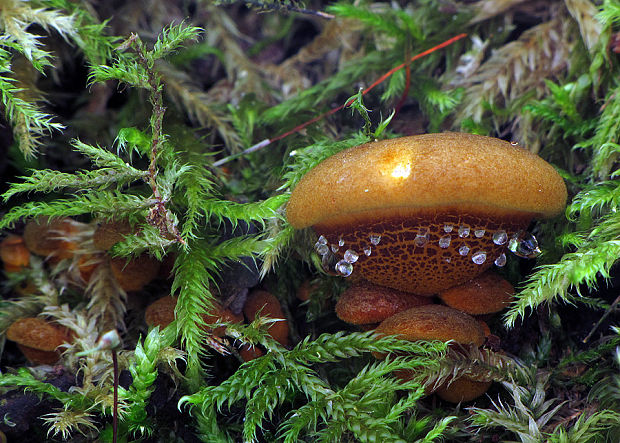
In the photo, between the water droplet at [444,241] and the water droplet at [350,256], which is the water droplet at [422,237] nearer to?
the water droplet at [444,241]

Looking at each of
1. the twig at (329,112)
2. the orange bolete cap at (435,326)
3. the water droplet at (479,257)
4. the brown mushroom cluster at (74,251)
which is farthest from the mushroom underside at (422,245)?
the brown mushroom cluster at (74,251)

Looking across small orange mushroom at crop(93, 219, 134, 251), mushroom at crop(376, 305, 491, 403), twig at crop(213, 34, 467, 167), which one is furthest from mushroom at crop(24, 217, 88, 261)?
mushroom at crop(376, 305, 491, 403)

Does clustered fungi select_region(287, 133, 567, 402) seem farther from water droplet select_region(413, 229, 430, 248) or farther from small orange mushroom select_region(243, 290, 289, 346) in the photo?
small orange mushroom select_region(243, 290, 289, 346)

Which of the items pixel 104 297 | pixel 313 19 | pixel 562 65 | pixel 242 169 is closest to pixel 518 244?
pixel 562 65

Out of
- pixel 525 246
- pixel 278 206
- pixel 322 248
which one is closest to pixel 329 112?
pixel 278 206

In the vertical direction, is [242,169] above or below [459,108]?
below

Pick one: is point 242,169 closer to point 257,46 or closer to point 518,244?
point 257,46
